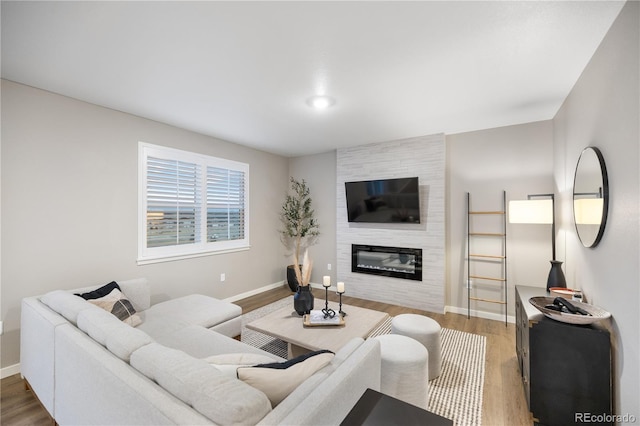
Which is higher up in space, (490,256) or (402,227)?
(402,227)

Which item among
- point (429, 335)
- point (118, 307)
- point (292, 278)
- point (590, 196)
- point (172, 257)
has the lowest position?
point (292, 278)

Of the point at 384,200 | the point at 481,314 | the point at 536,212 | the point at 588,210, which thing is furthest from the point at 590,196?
the point at 384,200

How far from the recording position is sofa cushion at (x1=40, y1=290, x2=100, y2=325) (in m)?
1.81

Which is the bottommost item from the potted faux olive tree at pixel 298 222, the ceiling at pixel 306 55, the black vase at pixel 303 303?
the black vase at pixel 303 303

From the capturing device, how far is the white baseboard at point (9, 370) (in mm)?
2398

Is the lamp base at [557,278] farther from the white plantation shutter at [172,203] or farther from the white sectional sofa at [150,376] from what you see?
the white plantation shutter at [172,203]

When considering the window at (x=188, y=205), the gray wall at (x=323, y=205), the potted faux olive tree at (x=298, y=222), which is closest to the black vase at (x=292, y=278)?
the potted faux olive tree at (x=298, y=222)

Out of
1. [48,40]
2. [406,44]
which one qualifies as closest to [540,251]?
[406,44]

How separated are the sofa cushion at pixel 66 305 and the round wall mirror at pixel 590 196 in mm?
3422

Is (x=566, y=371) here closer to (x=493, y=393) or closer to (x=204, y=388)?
(x=493, y=393)

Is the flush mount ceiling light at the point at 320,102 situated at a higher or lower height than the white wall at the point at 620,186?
→ higher

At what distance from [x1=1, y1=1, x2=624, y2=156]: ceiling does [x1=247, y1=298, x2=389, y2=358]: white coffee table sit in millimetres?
2175

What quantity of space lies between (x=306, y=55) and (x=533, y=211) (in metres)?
2.81

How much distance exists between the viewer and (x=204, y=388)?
991mm
